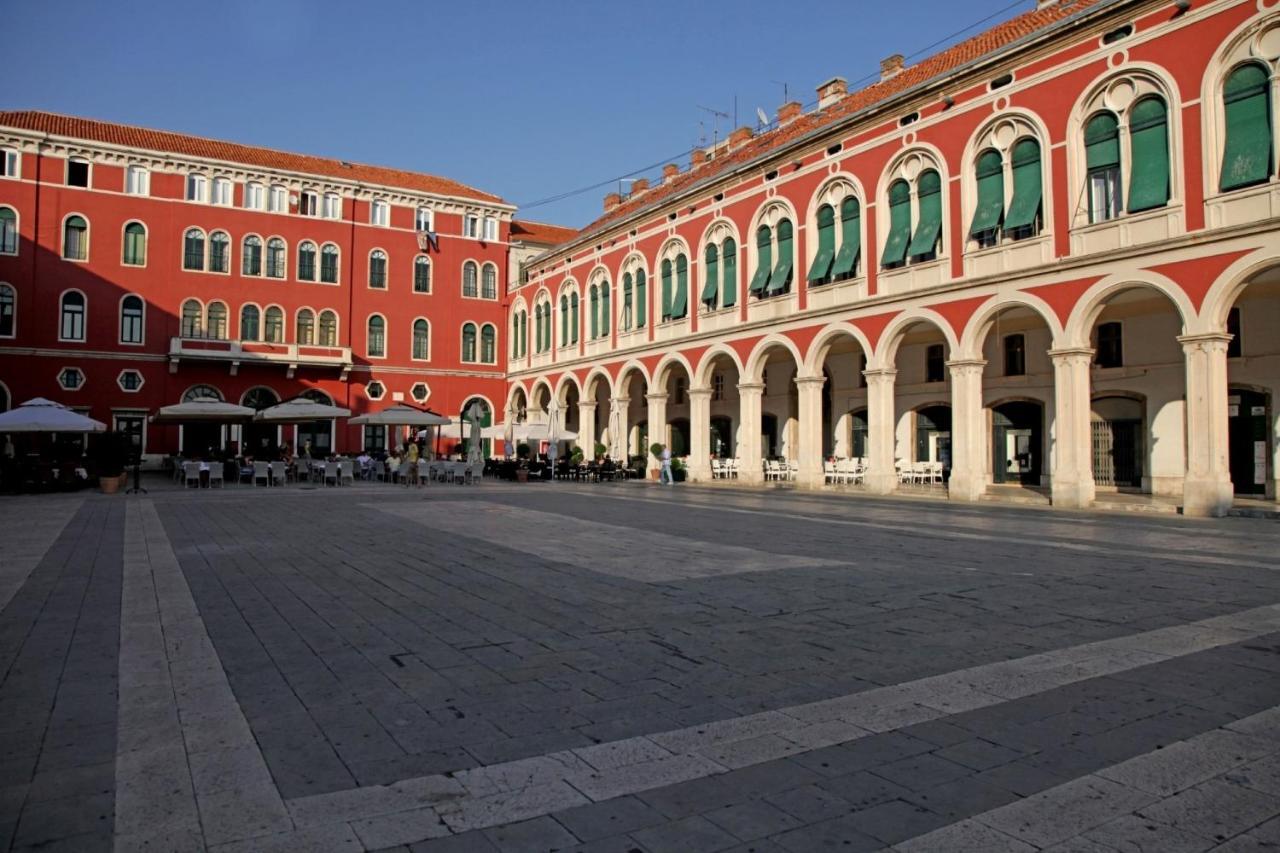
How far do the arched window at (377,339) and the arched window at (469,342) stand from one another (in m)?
4.12

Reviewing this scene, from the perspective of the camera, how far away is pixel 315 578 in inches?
309

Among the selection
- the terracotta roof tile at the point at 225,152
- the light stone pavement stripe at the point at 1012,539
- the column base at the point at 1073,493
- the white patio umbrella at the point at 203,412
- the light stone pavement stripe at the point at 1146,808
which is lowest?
the light stone pavement stripe at the point at 1146,808

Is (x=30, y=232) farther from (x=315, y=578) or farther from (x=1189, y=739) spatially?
(x=1189, y=739)

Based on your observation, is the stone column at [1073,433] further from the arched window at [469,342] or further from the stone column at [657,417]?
the arched window at [469,342]

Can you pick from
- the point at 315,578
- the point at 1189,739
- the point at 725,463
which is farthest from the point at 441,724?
the point at 725,463

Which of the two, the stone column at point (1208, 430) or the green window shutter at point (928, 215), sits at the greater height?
the green window shutter at point (928, 215)

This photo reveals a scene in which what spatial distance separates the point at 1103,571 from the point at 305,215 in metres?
38.7

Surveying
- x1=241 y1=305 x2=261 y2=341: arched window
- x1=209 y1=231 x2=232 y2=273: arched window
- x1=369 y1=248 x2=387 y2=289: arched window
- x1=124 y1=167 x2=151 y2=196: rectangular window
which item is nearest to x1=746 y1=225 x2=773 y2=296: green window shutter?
x1=369 y1=248 x2=387 y2=289: arched window

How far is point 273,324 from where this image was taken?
38.5 metres

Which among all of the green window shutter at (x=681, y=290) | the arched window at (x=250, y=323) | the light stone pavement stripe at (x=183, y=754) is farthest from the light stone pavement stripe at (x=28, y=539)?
the arched window at (x=250, y=323)

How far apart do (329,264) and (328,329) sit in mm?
3152

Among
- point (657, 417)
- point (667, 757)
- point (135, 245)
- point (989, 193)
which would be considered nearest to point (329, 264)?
point (135, 245)

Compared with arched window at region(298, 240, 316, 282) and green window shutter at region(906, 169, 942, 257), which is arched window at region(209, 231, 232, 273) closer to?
arched window at region(298, 240, 316, 282)

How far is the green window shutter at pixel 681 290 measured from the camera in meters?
30.4
